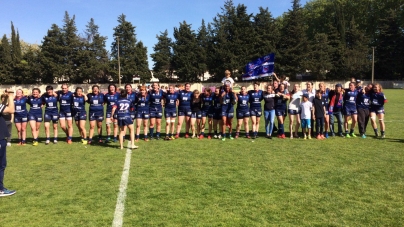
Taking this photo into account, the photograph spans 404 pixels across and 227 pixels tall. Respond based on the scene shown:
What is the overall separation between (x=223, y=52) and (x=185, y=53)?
27.7 ft

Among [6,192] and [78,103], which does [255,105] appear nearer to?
[78,103]

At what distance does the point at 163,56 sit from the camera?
60.5 m

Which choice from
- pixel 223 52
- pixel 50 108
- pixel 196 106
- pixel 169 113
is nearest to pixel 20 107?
pixel 50 108

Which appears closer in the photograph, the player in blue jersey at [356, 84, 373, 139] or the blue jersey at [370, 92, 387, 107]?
the blue jersey at [370, 92, 387, 107]

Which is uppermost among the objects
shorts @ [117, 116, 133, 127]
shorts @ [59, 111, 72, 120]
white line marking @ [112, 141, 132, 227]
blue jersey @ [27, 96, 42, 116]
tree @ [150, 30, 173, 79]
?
tree @ [150, 30, 173, 79]

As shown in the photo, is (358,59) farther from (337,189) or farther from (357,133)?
(337,189)

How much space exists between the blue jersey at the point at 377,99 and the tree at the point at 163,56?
51.6 metres

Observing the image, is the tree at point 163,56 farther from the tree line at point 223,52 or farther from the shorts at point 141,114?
the shorts at point 141,114

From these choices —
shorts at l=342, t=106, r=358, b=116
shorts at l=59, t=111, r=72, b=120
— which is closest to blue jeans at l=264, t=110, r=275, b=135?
shorts at l=342, t=106, r=358, b=116

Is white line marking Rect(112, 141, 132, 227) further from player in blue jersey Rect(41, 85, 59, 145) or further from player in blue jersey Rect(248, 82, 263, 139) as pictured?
player in blue jersey Rect(248, 82, 263, 139)

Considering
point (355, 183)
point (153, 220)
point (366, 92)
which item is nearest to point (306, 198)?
point (355, 183)

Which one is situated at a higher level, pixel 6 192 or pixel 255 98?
pixel 255 98

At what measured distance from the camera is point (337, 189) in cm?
566

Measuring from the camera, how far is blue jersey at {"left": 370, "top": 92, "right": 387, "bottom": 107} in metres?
10.8
